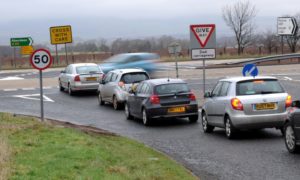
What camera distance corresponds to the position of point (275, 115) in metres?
15.6

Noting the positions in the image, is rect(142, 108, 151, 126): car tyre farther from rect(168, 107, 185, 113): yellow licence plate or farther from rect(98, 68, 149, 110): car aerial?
rect(98, 68, 149, 110): car aerial

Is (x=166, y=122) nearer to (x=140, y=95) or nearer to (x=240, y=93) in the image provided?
(x=140, y=95)

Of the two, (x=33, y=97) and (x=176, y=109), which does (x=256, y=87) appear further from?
(x=33, y=97)

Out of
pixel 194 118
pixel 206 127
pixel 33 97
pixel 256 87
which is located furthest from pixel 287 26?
pixel 33 97

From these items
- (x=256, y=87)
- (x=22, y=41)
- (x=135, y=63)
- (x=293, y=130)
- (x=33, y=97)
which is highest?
(x=22, y=41)

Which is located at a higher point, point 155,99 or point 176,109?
point 155,99

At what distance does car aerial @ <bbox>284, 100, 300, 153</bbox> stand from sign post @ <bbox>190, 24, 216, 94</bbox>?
37.0 ft

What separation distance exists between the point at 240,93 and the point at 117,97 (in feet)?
34.2

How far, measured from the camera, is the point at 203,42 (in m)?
24.5

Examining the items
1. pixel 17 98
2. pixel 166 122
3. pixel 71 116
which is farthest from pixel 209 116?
pixel 17 98

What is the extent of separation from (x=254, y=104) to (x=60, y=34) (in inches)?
1003

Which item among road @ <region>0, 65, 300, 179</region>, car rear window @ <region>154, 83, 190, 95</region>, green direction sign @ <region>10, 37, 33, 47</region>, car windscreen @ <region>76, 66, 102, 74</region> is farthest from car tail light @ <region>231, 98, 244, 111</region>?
green direction sign @ <region>10, 37, 33, 47</region>

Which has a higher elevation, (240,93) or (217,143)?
(240,93)

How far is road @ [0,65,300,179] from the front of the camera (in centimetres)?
1165
